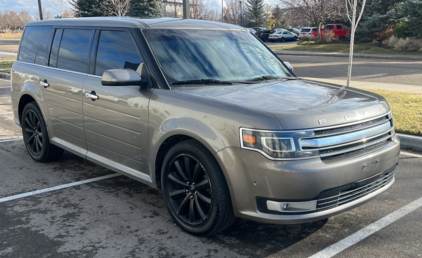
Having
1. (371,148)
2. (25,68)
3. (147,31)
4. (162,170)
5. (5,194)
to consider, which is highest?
(147,31)

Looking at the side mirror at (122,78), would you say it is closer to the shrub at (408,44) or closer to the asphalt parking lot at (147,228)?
the asphalt parking lot at (147,228)

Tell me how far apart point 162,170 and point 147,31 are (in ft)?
4.83

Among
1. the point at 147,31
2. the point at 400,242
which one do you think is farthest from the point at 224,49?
the point at 400,242

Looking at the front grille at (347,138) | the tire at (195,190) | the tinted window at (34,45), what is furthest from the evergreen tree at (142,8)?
the front grille at (347,138)

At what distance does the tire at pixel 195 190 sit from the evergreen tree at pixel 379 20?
31793mm

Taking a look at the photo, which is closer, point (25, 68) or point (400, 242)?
point (400, 242)

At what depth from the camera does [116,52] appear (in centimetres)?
469

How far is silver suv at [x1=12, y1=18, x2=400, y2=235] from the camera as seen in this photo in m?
3.34

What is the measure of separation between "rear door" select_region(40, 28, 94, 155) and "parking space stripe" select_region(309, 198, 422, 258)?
9.77 feet

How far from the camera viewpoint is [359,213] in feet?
14.3

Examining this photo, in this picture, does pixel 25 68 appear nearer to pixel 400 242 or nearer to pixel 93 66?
pixel 93 66

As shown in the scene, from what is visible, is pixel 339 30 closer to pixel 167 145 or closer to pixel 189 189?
pixel 167 145

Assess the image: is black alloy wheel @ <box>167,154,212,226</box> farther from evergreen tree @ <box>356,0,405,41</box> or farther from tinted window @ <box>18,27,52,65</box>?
evergreen tree @ <box>356,0,405,41</box>

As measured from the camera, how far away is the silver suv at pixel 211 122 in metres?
3.34
